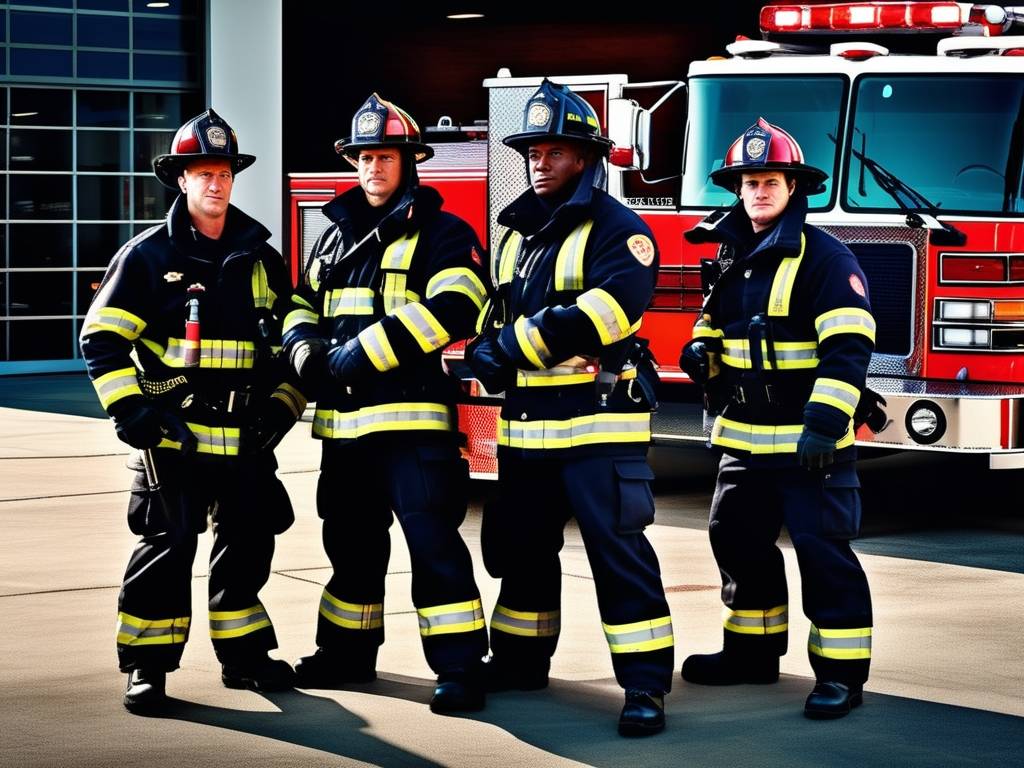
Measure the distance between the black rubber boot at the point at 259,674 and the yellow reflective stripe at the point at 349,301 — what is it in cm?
113

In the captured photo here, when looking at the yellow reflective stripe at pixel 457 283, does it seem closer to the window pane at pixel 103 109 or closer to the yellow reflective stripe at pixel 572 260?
the yellow reflective stripe at pixel 572 260

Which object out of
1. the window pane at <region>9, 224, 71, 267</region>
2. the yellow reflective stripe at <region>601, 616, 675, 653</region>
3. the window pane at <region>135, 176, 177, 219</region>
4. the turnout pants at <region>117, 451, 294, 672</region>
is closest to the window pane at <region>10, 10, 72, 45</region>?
the window pane at <region>135, 176, 177, 219</region>

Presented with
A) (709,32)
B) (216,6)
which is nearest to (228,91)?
(216,6)

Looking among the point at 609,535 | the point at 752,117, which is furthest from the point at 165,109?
the point at 609,535

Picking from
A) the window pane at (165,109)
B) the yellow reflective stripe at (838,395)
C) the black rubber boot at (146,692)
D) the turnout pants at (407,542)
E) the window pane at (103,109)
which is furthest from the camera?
the window pane at (165,109)

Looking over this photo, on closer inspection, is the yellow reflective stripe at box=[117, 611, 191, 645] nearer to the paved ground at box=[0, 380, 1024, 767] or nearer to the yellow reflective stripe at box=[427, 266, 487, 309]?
the paved ground at box=[0, 380, 1024, 767]

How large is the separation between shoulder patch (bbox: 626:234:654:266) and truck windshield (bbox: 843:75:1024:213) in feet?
11.6

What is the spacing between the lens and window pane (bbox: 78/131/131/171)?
1852 cm

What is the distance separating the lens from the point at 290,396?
604 cm

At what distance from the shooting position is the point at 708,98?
928 cm

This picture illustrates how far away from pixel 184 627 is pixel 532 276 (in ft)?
5.09

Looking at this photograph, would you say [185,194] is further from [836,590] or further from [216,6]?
[216,6]

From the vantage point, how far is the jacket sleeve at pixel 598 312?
5430 mm

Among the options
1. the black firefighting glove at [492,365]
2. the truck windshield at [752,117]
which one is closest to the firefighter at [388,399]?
the black firefighting glove at [492,365]
